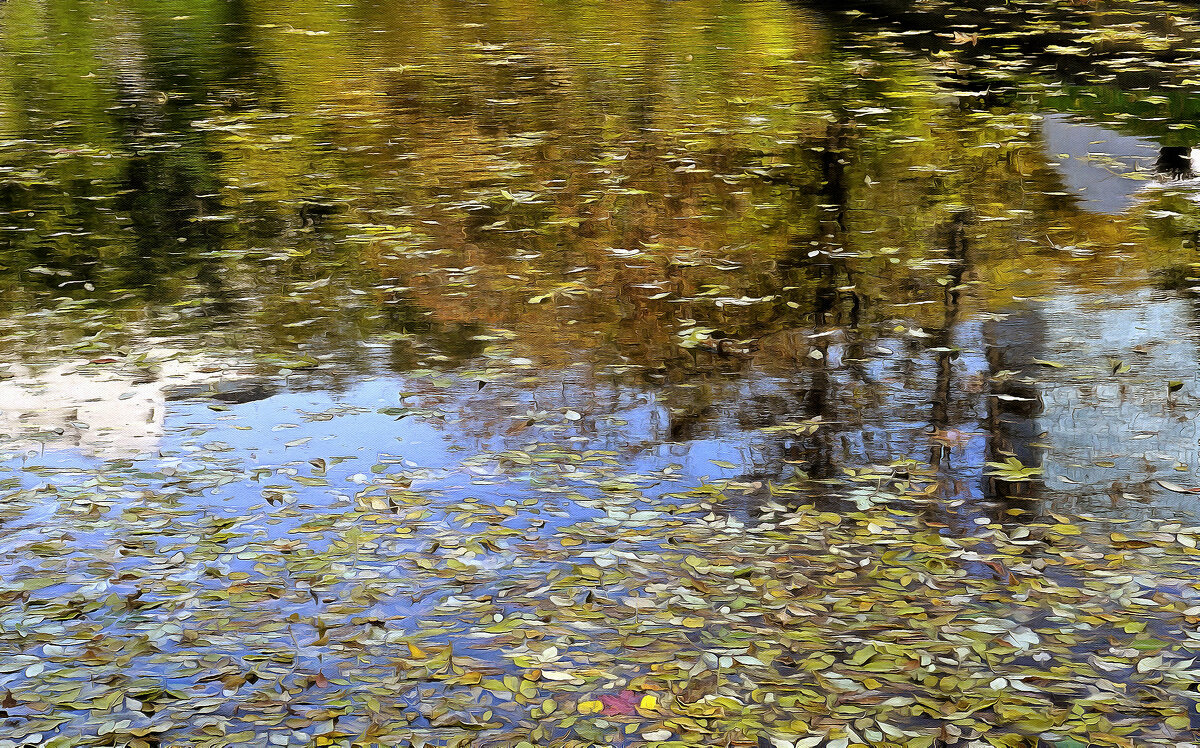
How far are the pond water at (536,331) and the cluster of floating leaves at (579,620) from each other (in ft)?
Result: 0.09

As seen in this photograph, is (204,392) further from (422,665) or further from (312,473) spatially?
(422,665)

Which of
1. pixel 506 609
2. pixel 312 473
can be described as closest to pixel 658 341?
pixel 312 473

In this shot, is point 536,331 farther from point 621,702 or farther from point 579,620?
point 621,702

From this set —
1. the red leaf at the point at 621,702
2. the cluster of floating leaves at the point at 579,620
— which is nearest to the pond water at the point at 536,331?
the cluster of floating leaves at the point at 579,620

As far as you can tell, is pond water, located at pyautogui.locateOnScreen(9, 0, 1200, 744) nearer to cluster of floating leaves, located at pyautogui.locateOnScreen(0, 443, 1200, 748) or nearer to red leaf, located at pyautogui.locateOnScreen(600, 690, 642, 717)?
cluster of floating leaves, located at pyautogui.locateOnScreen(0, 443, 1200, 748)

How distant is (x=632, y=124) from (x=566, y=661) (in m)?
9.37

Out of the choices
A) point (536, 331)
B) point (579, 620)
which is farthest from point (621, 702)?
point (536, 331)

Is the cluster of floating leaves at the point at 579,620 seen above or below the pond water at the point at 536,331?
below

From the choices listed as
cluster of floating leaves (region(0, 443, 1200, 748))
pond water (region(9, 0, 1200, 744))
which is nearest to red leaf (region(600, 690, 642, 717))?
cluster of floating leaves (region(0, 443, 1200, 748))

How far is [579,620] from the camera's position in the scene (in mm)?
4254

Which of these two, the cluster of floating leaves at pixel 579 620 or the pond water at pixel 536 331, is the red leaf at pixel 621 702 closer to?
the cluster of floating leaves at pixel 579 620

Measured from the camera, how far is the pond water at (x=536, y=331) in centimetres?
482

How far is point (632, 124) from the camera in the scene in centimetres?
1268

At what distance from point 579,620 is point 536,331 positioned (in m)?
3.06
